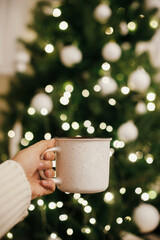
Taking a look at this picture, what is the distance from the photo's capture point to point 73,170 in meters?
0.61

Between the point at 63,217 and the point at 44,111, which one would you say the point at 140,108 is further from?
the point at 63,217

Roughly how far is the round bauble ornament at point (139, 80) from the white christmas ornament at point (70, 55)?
25 cm

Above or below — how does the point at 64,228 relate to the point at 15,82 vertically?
below

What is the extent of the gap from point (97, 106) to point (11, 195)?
66 cm

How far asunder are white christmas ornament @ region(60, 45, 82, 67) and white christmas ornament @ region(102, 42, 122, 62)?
0.36 ft

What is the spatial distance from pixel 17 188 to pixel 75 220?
71 centimetres

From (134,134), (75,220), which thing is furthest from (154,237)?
(134,134)

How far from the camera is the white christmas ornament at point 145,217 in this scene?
4.08ft

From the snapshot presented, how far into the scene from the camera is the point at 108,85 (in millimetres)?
1178

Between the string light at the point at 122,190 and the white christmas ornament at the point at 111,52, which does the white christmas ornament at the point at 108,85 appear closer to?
the white christmas ornament at the point at 111,52

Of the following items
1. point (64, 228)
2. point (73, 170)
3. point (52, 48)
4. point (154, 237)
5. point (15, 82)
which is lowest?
point (154, 237)

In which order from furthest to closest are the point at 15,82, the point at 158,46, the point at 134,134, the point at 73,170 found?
the point at 158,46 < the point at 15,82 < the point at 134,134 < the point at 73,170

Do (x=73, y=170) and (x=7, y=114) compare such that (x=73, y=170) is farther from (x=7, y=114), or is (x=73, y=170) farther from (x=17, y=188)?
(x=7, y=114)

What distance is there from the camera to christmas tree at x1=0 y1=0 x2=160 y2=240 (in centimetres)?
121
